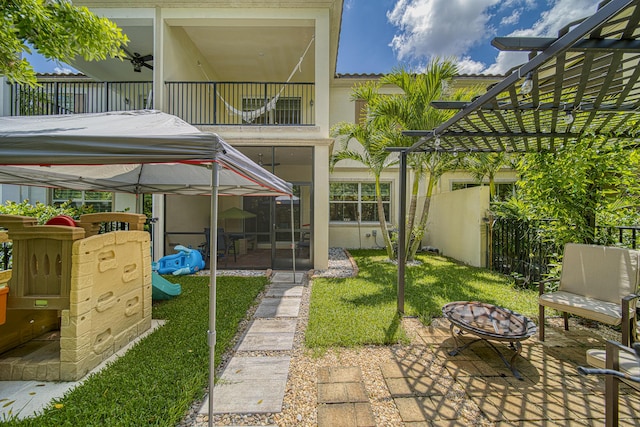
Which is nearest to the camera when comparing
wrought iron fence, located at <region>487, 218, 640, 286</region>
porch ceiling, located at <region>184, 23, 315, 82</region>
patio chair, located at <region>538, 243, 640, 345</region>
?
patio chair, located at <region>538, 243, 640, 345</region>

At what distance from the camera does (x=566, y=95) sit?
2957 mm

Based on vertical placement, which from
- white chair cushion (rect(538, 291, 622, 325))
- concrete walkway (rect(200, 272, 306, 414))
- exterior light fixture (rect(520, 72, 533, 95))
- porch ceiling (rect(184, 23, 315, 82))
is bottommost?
concrete walkway (rect(200, 272, 306, 414))

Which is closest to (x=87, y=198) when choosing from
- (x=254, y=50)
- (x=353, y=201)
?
(x=254, y=50)

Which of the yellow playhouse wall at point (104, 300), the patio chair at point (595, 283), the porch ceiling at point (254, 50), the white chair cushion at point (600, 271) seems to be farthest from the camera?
the porch ceiling at point (254, 50)

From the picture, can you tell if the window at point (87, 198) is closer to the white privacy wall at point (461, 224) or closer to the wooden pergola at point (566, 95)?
the wooden pergola at point (566, 95)

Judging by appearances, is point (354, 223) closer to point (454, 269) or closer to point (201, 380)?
point (454, 269)

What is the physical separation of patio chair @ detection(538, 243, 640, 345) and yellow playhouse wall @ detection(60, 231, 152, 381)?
207 inches

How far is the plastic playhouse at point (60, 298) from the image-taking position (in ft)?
8.54

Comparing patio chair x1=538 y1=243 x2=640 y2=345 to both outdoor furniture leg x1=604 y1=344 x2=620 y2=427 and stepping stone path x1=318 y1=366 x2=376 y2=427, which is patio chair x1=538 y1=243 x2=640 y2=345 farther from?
stepping stone path x1=318 y1=366 x2=376 y2=427

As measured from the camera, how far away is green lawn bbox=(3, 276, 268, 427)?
2.08m

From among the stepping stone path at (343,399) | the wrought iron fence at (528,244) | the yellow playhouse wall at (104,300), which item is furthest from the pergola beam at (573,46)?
the yellow playhouse wall at (104,300)

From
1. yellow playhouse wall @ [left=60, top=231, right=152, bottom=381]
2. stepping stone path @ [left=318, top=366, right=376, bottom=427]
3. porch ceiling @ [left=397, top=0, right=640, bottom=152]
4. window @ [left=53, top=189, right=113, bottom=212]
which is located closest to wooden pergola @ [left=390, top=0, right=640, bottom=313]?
porch ceiling @ [left=397, top=0, right=640, bottom=152]

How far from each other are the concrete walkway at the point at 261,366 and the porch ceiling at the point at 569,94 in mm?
3413

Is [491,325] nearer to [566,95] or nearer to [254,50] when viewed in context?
[566,95]
